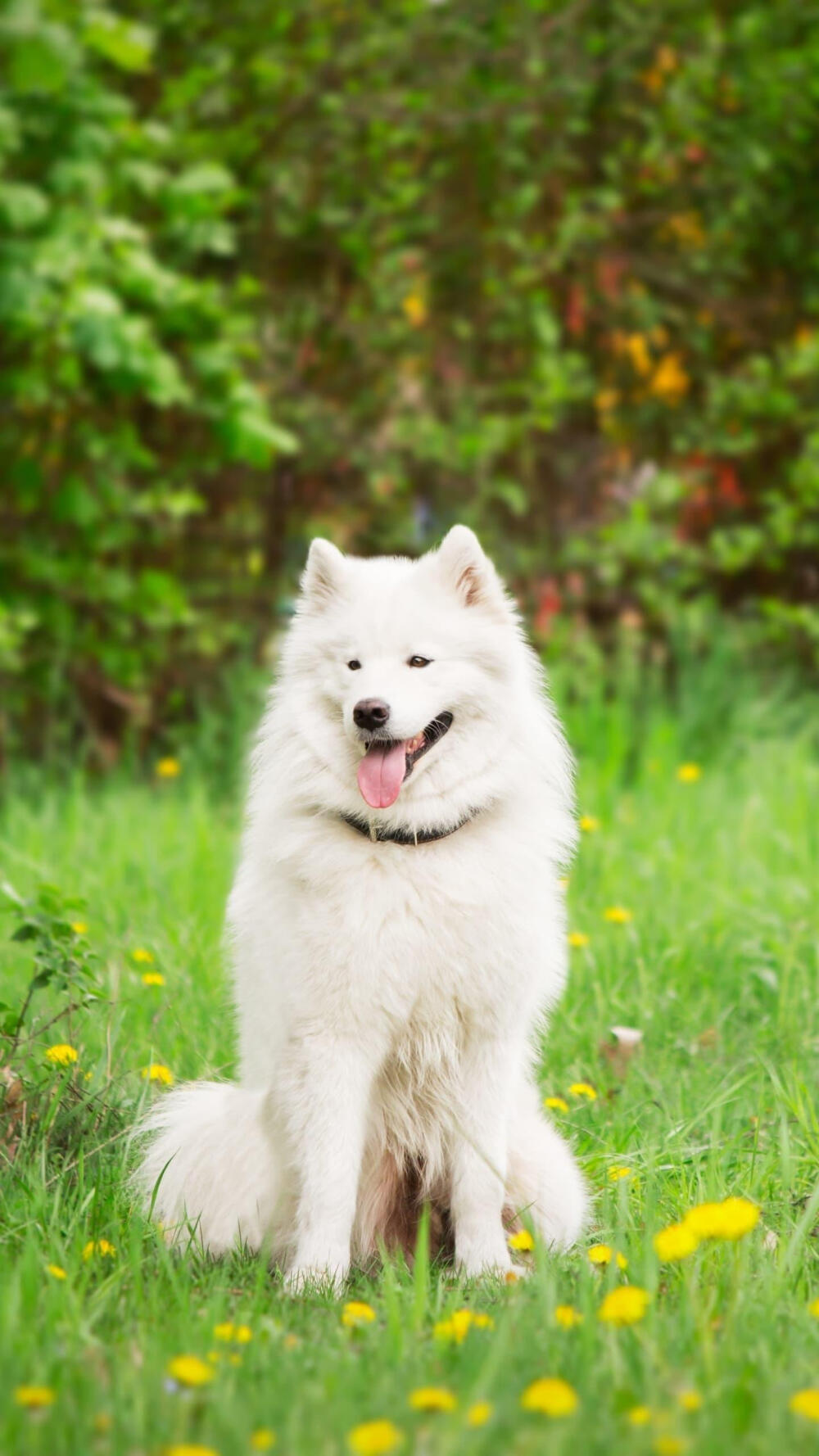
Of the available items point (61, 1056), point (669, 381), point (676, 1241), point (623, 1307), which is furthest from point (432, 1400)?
point (669, 381)

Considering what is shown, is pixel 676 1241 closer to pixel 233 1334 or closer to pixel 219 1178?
pixel 233 1334

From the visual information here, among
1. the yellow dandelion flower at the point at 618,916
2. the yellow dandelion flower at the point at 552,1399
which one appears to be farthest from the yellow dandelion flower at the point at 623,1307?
the yellow dandelion flower at the point at 618,916

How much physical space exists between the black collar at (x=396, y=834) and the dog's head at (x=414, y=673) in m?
0.02

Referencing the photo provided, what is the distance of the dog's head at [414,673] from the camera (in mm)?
2506

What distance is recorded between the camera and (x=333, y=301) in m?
6.29

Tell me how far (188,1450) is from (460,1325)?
0.55 metres

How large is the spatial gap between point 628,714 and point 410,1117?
405 centimetres

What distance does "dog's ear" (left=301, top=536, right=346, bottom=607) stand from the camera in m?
2.67

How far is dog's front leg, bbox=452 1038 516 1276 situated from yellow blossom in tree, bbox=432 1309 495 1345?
0.44 m

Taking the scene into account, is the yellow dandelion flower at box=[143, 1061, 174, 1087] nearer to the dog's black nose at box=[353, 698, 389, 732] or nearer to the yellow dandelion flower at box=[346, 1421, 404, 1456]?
the dog's black nose at box=[353, 698, 389, 732]

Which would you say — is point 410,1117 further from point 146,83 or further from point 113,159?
point 146,83

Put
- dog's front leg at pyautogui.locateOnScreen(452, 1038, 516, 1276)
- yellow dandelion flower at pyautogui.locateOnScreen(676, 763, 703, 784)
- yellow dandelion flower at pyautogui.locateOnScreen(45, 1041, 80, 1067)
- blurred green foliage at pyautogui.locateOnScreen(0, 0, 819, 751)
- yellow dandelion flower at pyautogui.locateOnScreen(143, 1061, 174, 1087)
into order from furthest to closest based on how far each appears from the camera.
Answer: yellow dandelion flower at pyautogui.locateOnScreen(676, 763, 703, 784), blurred green foliage at pyautogui.locateOnScreen(0, 0, 819, 751), yellow dandelion flower at pyautogui.locateOnScreen(143, 1061, 174, 1087), yellow dandelion flower at pyautogui.locateOnScreen(45, 1041, 80, 1067), dog's front leg at pyautogui.locateOnScreen(452, 1038, 516, 1276)

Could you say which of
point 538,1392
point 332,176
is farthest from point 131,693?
point 538,1392

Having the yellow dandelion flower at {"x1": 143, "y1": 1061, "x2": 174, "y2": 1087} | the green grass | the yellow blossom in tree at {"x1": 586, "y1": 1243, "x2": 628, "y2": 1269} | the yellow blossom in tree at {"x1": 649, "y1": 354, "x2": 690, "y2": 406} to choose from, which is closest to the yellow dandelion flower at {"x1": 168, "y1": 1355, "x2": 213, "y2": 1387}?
the green grass
